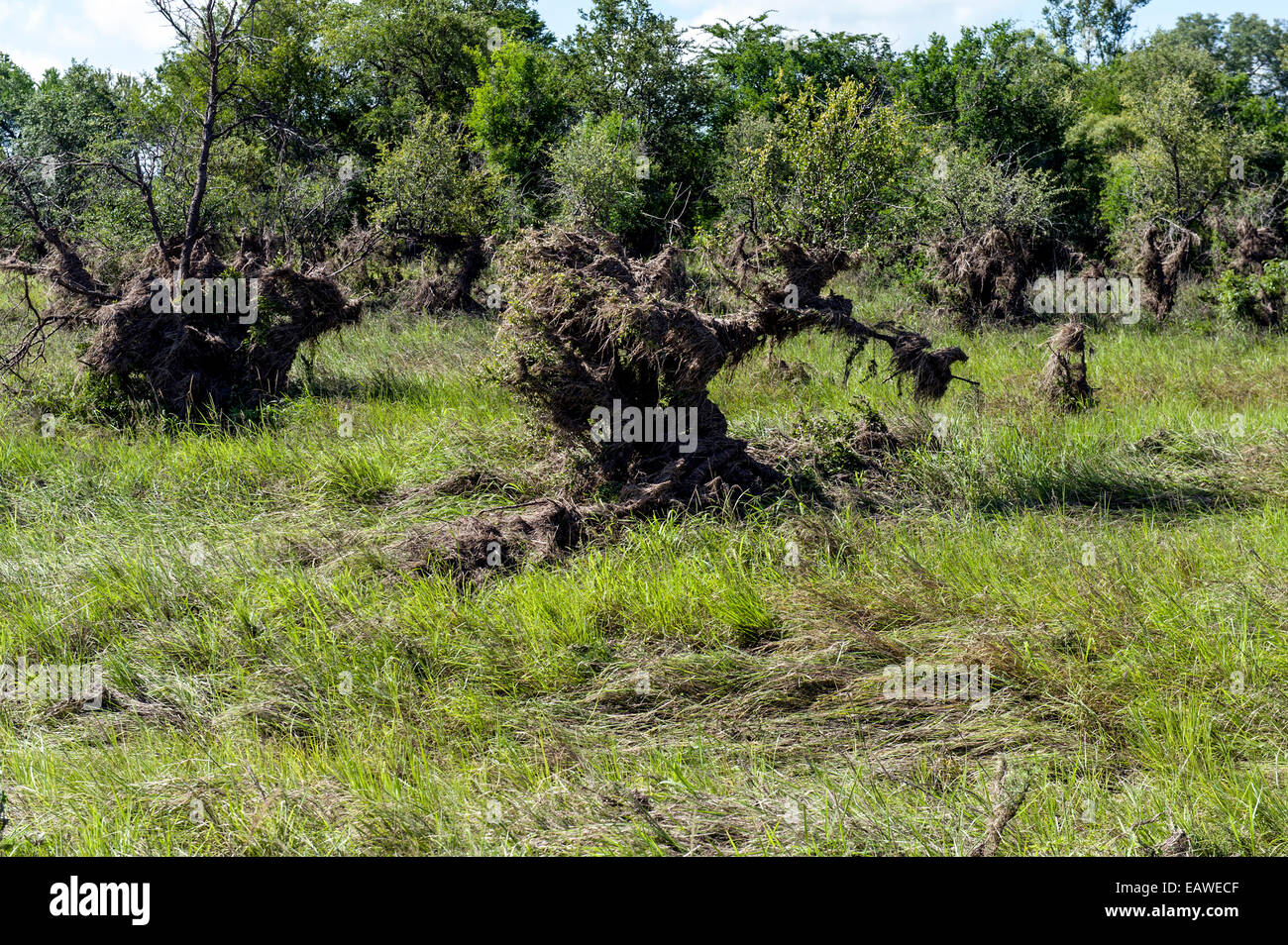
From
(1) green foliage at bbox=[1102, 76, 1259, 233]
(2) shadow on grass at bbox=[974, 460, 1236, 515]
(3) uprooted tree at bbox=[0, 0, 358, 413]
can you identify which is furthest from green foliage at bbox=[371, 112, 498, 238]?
Answer: (2) shadow on grass at bbox=[974, 460, 1236, 515]

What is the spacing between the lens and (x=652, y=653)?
16.0 feet

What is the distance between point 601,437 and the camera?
22.0 ft

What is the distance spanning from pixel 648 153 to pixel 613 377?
15.5 meters

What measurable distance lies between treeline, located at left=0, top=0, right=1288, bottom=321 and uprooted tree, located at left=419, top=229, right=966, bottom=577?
917 mm

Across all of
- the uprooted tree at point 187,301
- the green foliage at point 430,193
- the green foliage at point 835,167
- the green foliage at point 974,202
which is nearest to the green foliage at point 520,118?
the green foliage at point 430,193

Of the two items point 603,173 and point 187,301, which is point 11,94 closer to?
point 603,173

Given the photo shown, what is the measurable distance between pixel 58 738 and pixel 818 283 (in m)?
5.81

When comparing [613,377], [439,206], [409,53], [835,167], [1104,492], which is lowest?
[1104,492]

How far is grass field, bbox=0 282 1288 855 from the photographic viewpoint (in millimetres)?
3432

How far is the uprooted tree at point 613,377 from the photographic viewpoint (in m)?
6.34

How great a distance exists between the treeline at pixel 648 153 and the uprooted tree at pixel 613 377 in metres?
0.92

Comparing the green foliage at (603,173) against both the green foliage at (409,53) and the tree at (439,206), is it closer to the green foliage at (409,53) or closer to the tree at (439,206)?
the tree at (439,206)

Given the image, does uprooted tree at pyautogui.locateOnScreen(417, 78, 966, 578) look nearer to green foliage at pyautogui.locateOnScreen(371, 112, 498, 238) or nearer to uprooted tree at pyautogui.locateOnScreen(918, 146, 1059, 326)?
uprooted tree at pyautogui.locateOnScreen(918, 146, 1059, 326)

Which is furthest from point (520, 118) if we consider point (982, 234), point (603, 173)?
point (982, 234)
